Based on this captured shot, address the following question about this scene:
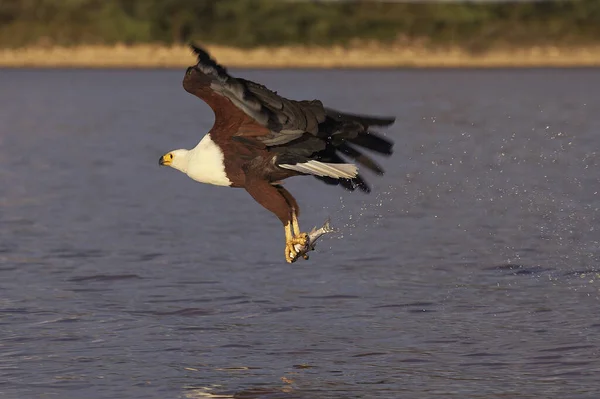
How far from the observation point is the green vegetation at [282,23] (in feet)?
301

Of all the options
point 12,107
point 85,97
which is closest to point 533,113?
point 12,107

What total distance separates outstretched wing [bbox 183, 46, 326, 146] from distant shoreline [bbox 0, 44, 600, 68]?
7473cm

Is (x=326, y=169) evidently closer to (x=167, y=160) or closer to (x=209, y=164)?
(x=209, y=164)

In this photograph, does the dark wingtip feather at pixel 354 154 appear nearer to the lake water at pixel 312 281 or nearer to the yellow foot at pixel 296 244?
the yellow foot at pixel 296 244

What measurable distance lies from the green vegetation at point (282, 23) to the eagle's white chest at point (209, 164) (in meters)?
77.0

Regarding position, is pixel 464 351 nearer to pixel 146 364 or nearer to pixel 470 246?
pixel 146 364

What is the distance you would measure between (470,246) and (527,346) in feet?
18.4

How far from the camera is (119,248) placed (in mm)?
18484

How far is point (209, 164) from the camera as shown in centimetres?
1266

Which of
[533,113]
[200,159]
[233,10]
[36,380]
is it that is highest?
[233,10]

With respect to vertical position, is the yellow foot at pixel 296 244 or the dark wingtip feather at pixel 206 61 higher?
the dark wingtip feather at pixel 206 61

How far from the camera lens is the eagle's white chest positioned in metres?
12.6

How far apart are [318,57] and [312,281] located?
249 feet

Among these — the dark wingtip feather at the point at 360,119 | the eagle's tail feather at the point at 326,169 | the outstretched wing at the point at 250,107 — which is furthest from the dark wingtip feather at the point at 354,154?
the eagle's tail feather at the point at 326,169
